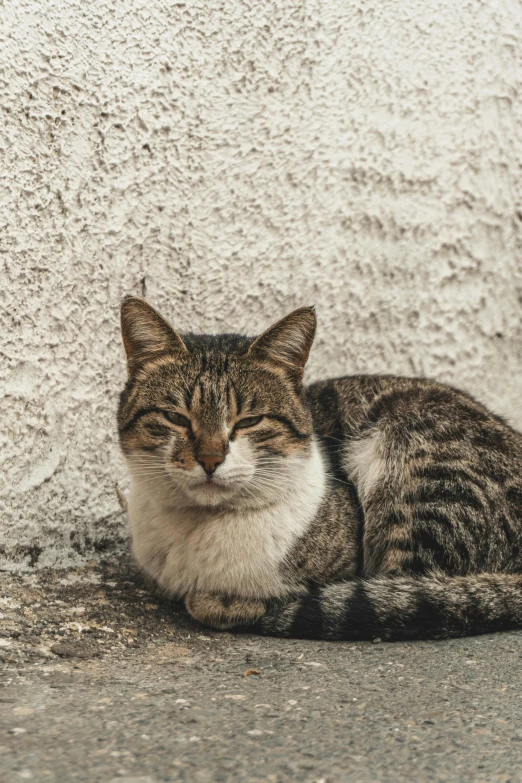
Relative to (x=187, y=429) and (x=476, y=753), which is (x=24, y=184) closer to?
(x=187, y=429)

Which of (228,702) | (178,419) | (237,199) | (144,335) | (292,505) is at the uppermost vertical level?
(237,199)

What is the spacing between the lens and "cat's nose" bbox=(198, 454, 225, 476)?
2508 millimetres

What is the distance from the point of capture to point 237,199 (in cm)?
353

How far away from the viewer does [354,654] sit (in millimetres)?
2488

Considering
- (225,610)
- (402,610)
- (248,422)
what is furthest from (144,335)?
(402,610)

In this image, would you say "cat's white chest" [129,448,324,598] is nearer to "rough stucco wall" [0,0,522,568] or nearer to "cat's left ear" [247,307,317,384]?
"cat's left ear" [247,307,317,384]

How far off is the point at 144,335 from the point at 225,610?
3.12ft

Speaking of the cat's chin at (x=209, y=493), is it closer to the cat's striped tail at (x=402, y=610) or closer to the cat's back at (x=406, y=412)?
the cat's striped tail at (x=402, y=610)

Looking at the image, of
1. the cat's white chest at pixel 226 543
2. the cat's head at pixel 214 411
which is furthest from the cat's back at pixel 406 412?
the cat's white chest at pixel 226 543

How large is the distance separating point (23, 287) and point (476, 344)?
221 cm

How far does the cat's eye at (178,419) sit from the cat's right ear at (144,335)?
0.24 meters

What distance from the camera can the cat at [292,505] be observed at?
2.59m

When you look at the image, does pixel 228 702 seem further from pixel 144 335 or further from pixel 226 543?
pixel 144 335

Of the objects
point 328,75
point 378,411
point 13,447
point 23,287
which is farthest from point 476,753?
point 328,75
